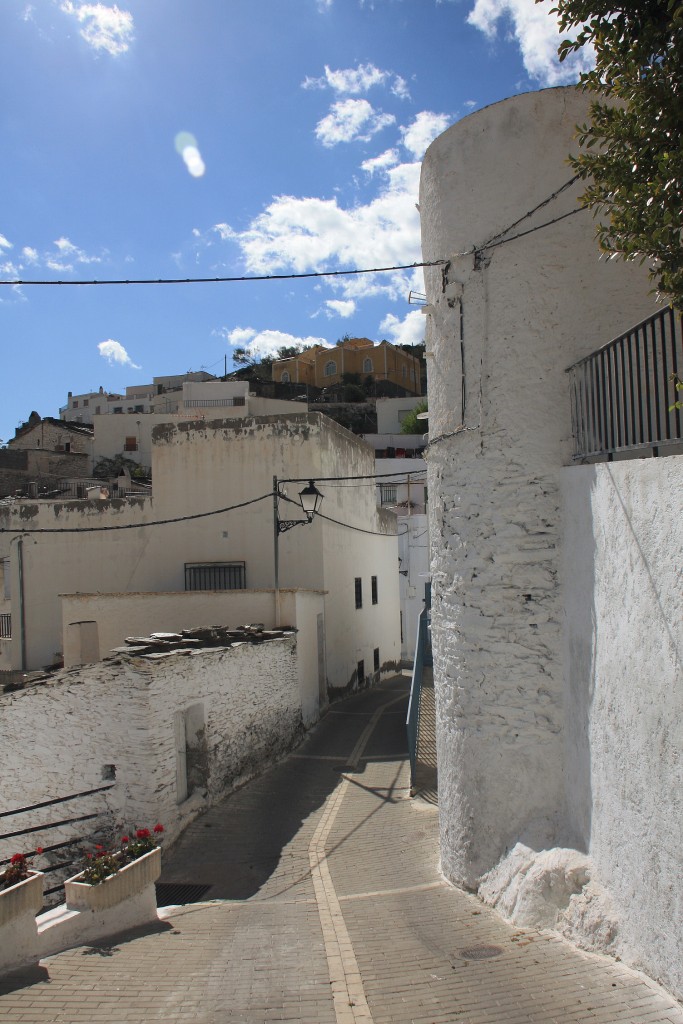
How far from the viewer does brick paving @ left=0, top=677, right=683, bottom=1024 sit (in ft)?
18.4

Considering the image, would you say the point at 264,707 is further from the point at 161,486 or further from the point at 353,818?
the point at 161,486

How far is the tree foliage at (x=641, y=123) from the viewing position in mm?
4863

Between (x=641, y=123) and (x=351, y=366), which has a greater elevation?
(x=351, y=366)

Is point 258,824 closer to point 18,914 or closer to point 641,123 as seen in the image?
point 18,914

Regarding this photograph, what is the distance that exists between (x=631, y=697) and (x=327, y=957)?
3577mm

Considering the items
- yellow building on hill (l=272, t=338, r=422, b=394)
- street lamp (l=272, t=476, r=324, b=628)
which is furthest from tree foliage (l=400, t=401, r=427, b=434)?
street lamp (l=272, t=476, r=324, b=628)

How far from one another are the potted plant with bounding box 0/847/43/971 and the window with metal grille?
1402 centimetres

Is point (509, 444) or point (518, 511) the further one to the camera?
point (509, 444)

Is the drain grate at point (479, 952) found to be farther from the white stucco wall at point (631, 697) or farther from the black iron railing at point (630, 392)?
the black iron railing at point (630, 392)

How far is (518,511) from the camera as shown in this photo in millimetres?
8047

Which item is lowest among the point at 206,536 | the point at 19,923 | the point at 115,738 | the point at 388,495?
the point at 19,923

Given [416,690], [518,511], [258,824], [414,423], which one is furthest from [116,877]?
[414,423]

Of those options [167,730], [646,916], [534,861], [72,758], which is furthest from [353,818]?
[646,916]

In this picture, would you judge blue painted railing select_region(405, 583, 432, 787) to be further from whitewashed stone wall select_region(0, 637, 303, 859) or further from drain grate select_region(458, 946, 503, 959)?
drain grate select_region(458, 946, 503, 959)
